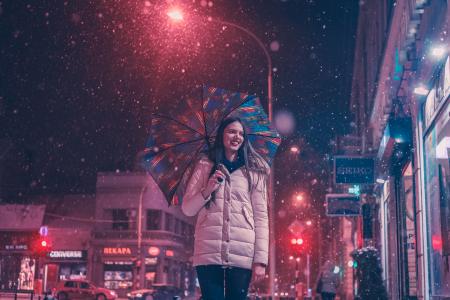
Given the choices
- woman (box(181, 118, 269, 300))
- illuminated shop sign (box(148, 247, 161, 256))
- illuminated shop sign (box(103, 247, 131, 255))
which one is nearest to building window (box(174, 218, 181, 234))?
illuminated shop sign (box(148, 247, 161, 256))

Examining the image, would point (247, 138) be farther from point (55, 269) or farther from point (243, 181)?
point (55, 269)

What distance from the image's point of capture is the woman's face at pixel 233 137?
5285mm

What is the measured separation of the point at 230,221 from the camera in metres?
4.98

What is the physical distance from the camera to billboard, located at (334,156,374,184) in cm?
1581

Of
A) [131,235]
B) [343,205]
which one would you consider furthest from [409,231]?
[131,235]

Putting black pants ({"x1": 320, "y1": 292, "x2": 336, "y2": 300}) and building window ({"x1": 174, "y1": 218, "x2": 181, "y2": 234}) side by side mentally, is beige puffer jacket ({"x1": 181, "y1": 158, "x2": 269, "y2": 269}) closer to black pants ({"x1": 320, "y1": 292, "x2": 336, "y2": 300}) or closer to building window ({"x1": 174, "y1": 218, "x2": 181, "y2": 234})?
black pants ({"x1": 320, "y1": 292, "x2": 336, "y2": 300})

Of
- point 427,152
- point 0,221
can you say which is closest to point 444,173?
point 427,152

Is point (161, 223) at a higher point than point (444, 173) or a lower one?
higher

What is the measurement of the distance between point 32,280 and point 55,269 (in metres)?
1.91

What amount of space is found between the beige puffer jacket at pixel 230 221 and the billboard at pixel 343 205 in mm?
12206

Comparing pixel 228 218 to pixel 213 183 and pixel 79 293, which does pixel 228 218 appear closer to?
pixel 213 183

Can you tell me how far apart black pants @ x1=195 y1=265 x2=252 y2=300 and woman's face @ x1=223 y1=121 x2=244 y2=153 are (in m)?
0.97

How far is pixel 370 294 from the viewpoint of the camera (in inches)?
469

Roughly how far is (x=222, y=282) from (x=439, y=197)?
488 cm
